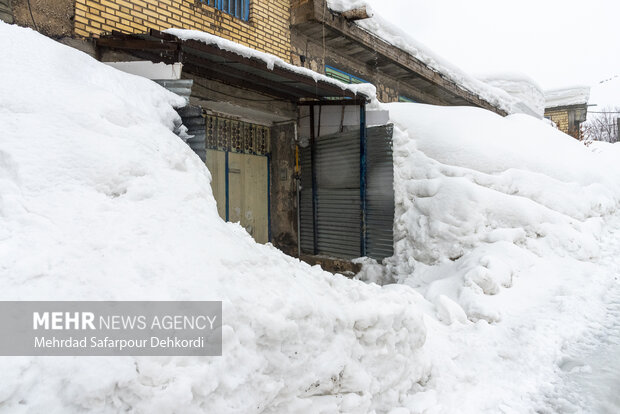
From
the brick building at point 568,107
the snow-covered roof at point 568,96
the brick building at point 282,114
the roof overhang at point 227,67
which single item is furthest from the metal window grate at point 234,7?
the snow-covered roof at point 568,96

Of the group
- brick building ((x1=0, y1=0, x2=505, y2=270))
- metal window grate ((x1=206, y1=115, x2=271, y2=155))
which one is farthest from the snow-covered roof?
metal window grate ((x1=206, y1=115, x2=271, y2=155))

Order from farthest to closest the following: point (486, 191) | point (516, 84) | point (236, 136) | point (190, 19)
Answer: point (516, 84)
point (236, 136)
point (486, 191)
point (190, 19)

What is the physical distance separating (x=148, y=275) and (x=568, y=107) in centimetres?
2561

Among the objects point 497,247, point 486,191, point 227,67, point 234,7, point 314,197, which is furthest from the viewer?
point 314,197

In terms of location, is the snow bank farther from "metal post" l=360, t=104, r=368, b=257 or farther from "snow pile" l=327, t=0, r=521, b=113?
"snow pile" l=327, t=0, r=521, b=113

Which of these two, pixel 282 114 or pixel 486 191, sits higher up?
pixel 282 114

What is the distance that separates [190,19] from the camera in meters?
5.96

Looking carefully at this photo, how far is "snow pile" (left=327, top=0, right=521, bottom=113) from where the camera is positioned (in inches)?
311

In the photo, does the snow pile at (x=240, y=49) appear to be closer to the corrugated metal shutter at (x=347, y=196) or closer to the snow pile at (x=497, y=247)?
the corrugated metal shutter at (x=347, y=196)

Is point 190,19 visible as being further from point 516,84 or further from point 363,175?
point 516,84

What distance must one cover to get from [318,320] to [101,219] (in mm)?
1382

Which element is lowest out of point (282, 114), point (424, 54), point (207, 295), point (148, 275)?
point (207, 295)

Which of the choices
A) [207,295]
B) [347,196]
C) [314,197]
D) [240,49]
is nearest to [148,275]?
[207,295]

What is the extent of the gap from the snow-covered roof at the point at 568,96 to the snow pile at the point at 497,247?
1451 centimetres
